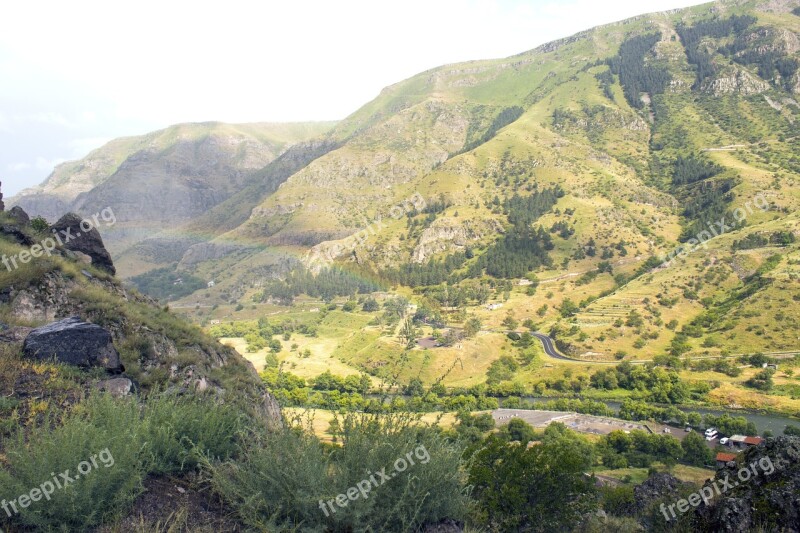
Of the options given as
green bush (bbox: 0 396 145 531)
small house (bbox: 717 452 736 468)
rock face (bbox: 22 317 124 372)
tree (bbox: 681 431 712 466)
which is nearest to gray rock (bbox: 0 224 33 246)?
rock face (bbox: 22 317 124 372)

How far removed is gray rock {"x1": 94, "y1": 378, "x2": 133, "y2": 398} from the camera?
8.61 m

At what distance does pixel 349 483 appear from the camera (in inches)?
221

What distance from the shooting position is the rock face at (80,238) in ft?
68.3

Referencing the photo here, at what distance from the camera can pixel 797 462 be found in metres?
7.89

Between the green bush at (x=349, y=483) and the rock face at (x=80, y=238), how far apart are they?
20.0m

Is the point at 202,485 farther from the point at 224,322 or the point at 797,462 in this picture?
the point at 224,322

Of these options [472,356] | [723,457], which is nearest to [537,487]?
[723,457]

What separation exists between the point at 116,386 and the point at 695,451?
180 feet

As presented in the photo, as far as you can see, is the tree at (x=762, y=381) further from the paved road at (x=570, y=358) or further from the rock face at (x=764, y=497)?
the rock face at (x=764, y=497)

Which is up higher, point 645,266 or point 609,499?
point 609,499

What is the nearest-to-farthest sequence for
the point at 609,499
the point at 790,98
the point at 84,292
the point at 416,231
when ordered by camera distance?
the point at 84,292 → the point at 609,499 → the point at 416,231 → the point at 790,98

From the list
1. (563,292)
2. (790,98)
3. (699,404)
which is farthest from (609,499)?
(790,98)

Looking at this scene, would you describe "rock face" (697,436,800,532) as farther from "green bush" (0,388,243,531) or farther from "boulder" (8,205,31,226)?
"boulder" (8,205,31,226)

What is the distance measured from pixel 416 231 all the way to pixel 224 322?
3252 inches
